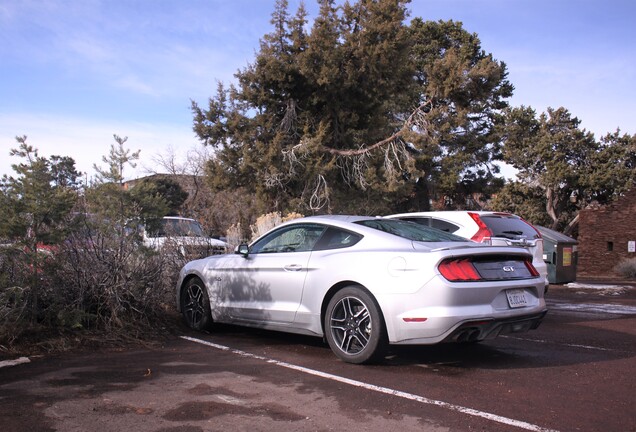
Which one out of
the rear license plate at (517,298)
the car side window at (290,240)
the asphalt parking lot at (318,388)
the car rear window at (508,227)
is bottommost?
the asphalt parking lot at (318,388)

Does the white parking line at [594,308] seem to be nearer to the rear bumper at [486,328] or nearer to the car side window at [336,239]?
the rear bumper at [486,328]

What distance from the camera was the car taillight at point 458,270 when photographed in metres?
5.28

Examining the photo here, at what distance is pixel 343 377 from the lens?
521cm

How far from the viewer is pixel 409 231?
628 cm

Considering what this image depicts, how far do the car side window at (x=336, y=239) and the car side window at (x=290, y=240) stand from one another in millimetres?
128

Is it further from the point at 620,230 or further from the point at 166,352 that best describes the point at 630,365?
the point at 620,230

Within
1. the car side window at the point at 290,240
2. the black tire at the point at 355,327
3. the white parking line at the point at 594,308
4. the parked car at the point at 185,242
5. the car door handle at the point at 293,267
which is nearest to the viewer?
the black tire at the point at 355,327

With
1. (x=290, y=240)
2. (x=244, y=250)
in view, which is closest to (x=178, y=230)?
(x=244, y=250)

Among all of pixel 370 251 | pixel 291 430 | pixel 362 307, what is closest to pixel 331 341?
pixel 362 307

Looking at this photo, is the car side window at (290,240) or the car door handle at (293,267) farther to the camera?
the car side window at (290,240)

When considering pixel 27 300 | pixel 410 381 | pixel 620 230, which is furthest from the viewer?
pixel 620 230

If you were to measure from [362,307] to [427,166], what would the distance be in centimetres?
2697

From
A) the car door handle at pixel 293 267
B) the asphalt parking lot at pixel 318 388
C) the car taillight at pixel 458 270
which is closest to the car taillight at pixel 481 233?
the asphalt parking lot at pixel 318 388

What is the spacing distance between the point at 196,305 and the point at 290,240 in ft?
5.66
